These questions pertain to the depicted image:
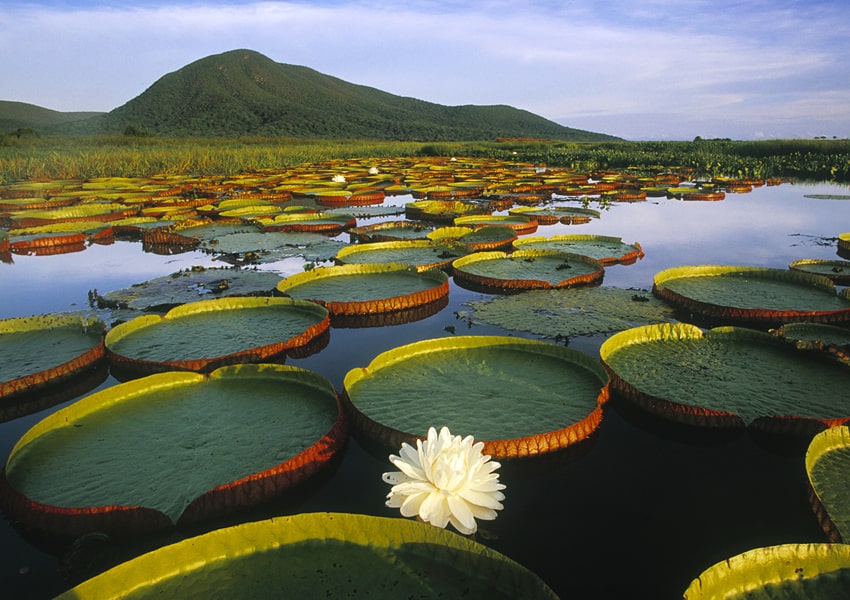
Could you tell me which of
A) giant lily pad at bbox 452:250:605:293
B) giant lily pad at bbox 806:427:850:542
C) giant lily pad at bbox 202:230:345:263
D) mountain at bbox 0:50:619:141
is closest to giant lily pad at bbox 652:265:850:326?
giant lily pad at bbox 452:250:605:293

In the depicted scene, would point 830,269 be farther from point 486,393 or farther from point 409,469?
point 409,469

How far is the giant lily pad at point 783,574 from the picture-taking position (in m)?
1.31

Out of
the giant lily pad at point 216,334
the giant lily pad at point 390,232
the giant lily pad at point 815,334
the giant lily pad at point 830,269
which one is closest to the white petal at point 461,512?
the giant lily pad at point 216,334

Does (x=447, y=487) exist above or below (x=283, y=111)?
below

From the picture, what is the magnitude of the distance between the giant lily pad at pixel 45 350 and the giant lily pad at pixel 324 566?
2.14 m

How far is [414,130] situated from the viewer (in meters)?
71.6

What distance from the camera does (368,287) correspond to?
184 inches

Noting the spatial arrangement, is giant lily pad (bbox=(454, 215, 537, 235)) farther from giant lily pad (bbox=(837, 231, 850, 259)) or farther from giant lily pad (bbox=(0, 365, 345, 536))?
giant lily pad (bbox=(0, 365, 345, 536))

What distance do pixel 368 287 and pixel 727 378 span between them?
2.94 metres

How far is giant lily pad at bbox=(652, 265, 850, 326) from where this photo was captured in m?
3.68

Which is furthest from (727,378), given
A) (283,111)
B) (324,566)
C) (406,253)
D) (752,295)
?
(283,111)

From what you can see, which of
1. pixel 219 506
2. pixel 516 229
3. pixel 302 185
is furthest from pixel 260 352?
pixel 302 185

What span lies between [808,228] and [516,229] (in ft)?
15.1

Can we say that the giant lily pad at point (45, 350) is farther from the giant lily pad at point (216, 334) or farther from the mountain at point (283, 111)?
the mountain at point (283, 111)
